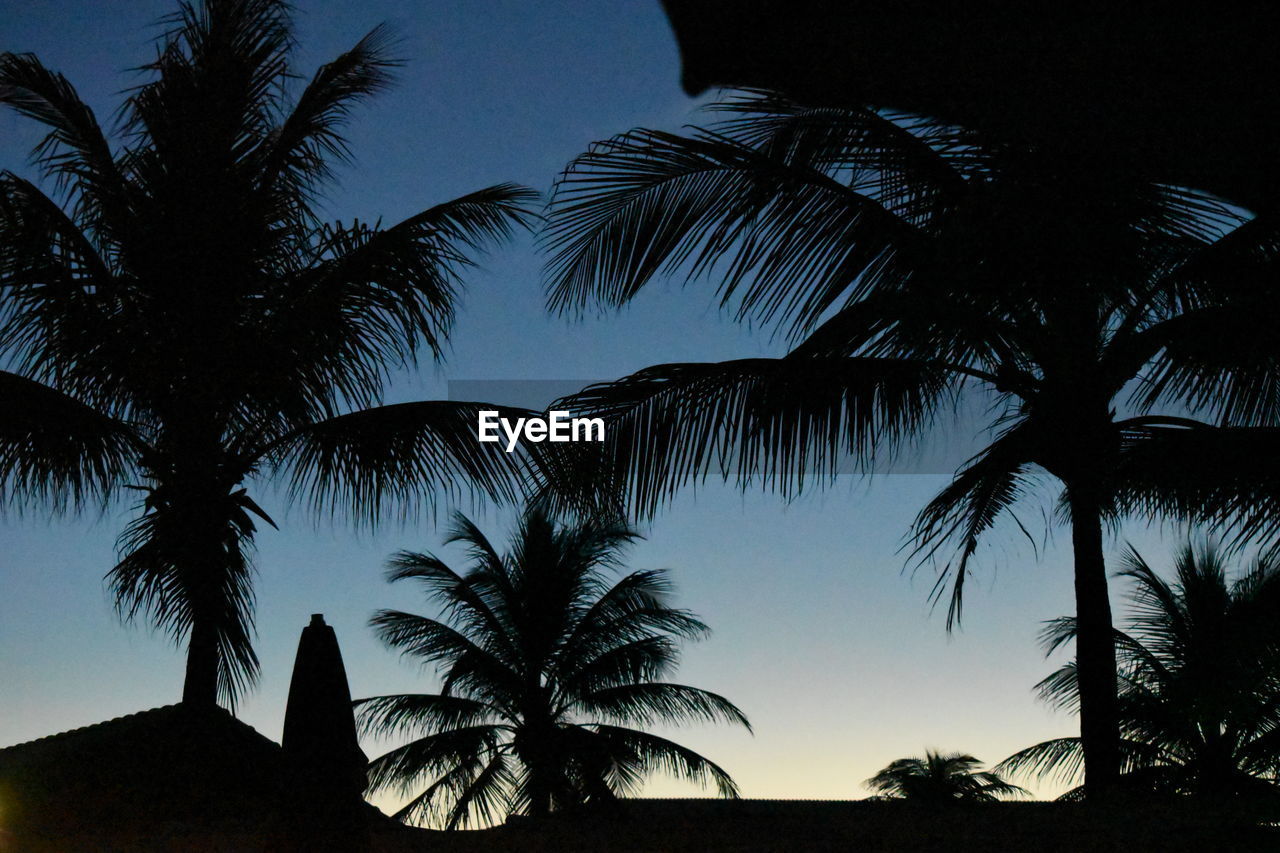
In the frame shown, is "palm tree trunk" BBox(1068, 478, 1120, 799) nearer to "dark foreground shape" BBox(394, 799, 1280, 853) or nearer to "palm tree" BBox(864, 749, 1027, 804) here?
Result: "dark foreground shape" BBox(394, 799, 1280, 853)

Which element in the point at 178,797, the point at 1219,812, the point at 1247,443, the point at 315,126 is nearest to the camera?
the point at 1247,443

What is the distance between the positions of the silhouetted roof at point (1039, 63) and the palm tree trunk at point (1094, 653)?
156 inches

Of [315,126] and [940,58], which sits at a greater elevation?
[315,126]

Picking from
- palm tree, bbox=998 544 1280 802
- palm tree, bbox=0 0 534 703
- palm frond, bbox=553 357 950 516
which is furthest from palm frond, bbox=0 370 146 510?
palm tree, bbox=998 544 1280 802

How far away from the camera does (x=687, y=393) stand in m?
5.36

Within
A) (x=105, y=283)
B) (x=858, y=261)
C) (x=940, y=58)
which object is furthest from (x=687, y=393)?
(x=105, y=283)

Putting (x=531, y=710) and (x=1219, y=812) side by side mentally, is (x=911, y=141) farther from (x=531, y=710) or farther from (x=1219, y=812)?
(x=531, y=710)

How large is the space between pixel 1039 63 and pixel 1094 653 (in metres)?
4.87

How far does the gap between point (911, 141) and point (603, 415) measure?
241 cm

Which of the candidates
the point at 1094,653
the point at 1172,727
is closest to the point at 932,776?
the point at 1172,727

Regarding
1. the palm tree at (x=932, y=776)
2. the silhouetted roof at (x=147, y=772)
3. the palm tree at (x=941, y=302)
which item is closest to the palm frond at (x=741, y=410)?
the palm tree at (x=941, y=302)

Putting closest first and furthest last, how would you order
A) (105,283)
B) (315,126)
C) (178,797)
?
(178,797) → (105,283) → (315,126)

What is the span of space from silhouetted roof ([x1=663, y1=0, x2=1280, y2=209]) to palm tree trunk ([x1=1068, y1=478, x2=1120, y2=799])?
3975 mm

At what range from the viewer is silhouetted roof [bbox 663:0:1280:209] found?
1.90 metres
